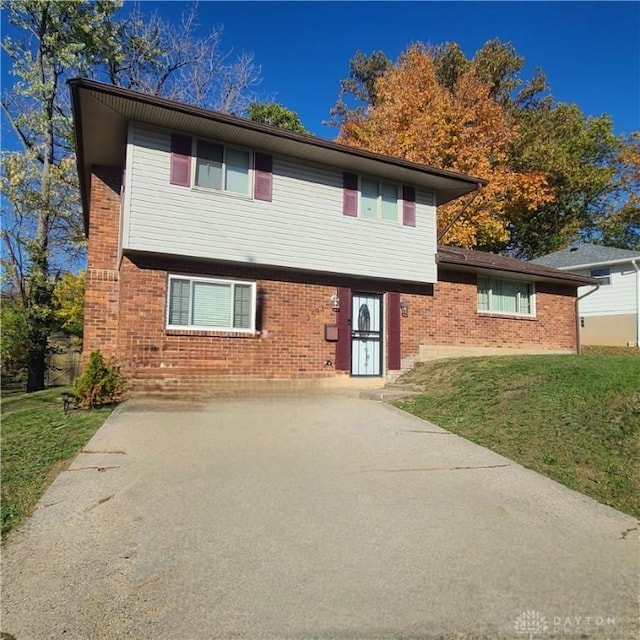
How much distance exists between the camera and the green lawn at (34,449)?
16.5 ft

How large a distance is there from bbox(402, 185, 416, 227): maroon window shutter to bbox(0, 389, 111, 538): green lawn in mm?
8491

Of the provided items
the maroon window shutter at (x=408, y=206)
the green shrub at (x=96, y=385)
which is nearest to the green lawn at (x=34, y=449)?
the green shrub at (x=96, y=385)

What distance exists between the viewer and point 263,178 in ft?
38.5

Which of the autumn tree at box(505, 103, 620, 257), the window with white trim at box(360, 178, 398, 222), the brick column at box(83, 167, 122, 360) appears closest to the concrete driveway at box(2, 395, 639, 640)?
the brick column at box(83, 167, 122, 360)

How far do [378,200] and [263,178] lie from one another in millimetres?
3134

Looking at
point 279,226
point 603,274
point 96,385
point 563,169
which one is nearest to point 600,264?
point 603,274

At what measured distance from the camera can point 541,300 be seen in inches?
643

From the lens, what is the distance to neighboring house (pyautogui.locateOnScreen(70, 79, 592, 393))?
10.5 m

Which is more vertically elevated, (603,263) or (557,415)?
(603,263)

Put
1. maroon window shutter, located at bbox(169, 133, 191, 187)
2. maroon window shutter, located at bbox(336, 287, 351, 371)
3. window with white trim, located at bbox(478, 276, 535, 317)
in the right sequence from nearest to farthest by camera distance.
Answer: maroon window shutter, located at bbox(169, 133, 191, 187), maroon window shutter, located at bbox(336, 287, 351, 371), window with white trim, located at bbox(478, 276, 535, 317)

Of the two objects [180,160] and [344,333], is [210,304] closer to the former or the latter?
[180,160]

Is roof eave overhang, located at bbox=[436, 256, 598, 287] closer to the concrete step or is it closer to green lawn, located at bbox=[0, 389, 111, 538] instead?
the concrete step

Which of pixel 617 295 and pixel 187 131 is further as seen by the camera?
pixel 617 295

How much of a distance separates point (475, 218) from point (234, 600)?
23.5 m
